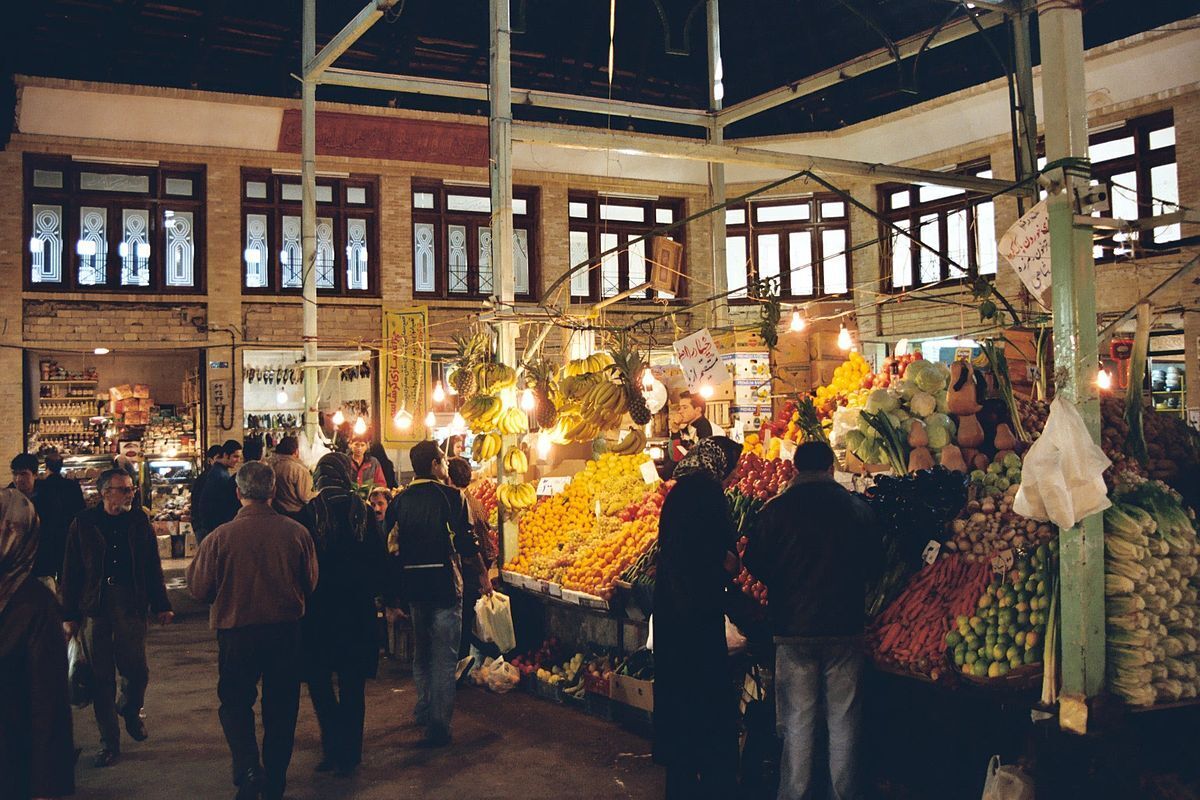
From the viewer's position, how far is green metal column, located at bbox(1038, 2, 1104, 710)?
458 cm

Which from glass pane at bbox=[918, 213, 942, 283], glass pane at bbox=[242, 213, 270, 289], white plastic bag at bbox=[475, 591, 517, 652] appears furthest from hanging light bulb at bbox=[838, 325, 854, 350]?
glass pane at bbox=[242, 213, 270, 289]

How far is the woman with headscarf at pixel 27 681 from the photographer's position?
13.2 feet

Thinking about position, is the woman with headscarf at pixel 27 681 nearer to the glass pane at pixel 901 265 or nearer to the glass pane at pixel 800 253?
the glass pane at pixel 901 265

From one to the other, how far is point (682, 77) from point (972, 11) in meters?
14.3

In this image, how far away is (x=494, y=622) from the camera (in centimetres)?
836

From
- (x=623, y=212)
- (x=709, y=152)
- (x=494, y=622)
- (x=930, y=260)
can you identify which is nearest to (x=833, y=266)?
(x=930, y=260)

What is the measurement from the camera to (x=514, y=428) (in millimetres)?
9195

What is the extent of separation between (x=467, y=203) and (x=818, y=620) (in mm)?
16322

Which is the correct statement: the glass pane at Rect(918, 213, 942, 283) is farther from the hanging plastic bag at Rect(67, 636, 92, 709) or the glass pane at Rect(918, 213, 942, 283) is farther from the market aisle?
the hanging plastic bag at Rect(67, 636, 92, 709)

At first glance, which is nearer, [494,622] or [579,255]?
[494,622]

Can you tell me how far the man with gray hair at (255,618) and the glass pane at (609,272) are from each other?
50.0 ft

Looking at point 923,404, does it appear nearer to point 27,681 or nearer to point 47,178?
point 27,681

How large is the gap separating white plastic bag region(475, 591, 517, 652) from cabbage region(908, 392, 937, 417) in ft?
12.4

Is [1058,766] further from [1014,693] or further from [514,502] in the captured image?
[514,502]
